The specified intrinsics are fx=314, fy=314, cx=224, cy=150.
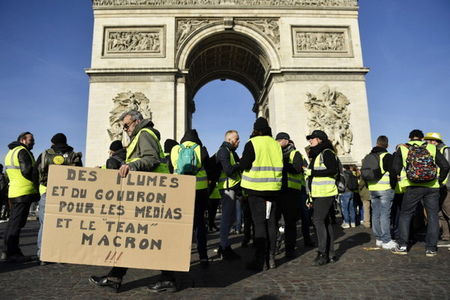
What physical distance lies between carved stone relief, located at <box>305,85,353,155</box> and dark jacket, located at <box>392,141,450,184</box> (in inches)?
402

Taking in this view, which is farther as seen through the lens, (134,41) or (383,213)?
(134,41)

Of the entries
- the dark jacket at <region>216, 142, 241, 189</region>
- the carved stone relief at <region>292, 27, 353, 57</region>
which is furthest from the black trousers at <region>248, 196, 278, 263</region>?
the carved stone relief at <region>292, 27, 353, 57</region>

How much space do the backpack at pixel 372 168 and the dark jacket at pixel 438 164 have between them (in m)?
0.40

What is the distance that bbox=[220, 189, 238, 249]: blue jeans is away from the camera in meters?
4.82

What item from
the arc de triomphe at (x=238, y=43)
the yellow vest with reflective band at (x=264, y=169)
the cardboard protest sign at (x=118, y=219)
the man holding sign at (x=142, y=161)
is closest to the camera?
the cardboard protest sign at (x=118, y=219)

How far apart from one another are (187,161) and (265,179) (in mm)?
1044

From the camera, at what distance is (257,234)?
4035 millimetres

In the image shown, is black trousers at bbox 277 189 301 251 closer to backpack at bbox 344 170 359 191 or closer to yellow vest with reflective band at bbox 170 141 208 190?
yellow vest with reflective band at bbox 170 141 208 190

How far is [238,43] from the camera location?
55.7 feet

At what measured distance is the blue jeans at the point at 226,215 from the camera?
4820mm

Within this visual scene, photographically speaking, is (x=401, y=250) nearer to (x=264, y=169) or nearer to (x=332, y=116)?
(x=264, y=169)

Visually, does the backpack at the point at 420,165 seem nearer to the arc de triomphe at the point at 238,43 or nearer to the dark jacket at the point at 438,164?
the dark jacket at the point at 438,164

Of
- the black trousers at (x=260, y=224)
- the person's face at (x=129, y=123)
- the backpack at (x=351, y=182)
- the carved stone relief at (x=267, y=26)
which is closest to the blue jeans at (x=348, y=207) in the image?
the backpack at (x=351, y=182)

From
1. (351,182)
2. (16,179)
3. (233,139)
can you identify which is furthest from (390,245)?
(16,179)
